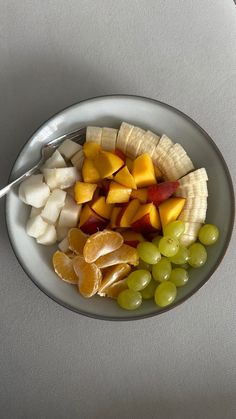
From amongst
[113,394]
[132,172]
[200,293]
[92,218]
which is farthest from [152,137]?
[113,394]

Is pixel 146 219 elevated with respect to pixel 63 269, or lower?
elevated

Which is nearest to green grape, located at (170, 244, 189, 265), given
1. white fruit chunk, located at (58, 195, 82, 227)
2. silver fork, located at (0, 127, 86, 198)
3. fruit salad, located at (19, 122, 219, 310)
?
fruit salad, located at (19, 122, 219, 310)

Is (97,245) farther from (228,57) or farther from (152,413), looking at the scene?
(228,57)

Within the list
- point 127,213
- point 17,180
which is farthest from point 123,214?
point 17,180

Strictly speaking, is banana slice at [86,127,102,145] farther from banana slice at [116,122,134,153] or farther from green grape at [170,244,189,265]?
green grape at [170,244,189,265]

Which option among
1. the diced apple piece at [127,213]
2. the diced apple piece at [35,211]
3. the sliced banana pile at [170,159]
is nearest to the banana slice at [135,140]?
the sliced banana pile at [170,159]

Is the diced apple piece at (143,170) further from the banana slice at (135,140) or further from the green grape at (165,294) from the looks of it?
the green grape at (165,294)

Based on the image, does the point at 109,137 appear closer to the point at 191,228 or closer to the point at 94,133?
the point at 94,133
